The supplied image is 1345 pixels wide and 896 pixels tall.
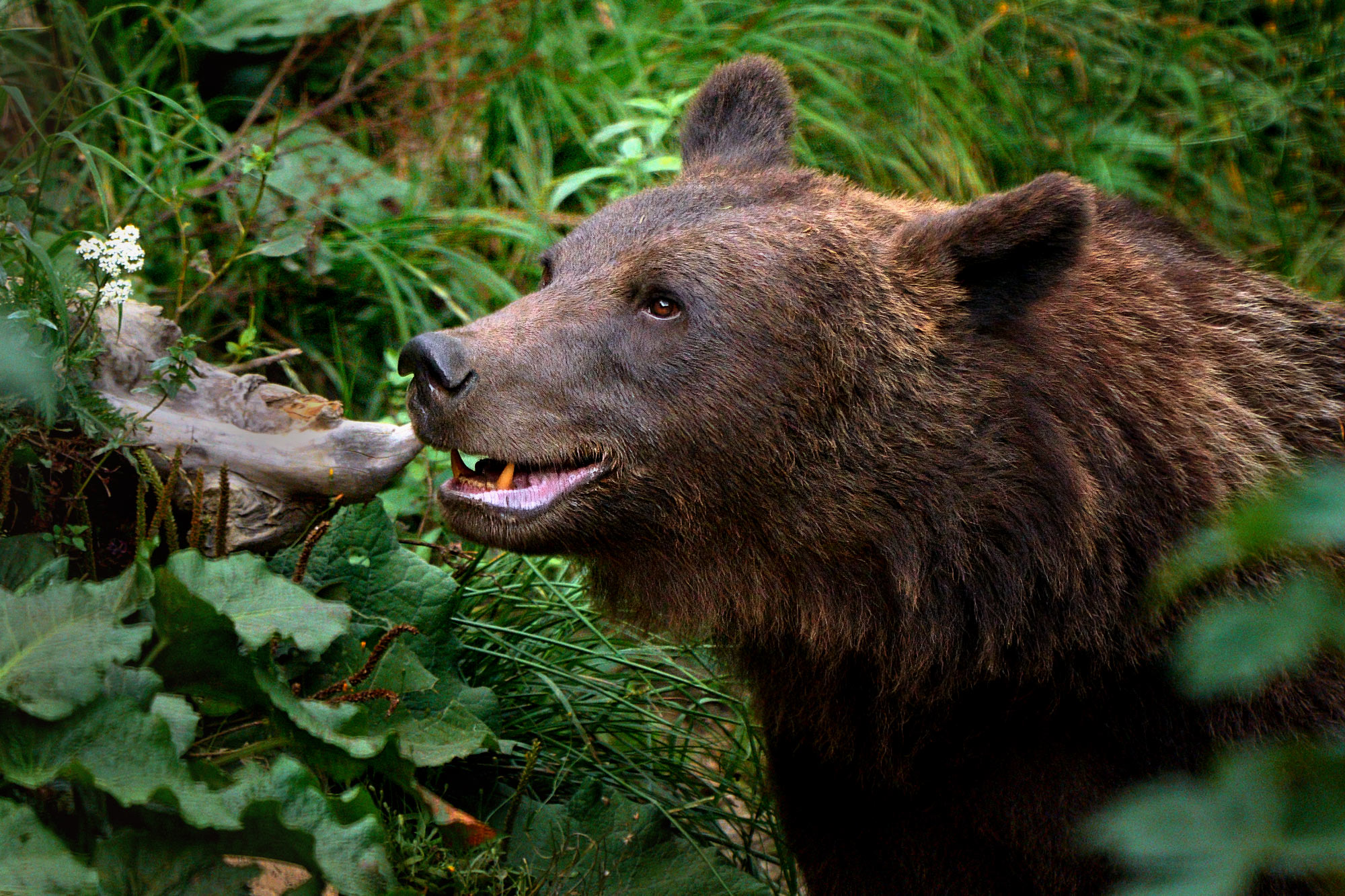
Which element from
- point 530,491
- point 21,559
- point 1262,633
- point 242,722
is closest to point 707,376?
point 530,491

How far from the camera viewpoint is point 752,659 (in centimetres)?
335

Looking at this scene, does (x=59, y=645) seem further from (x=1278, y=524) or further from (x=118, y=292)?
(x=1278, y=524)

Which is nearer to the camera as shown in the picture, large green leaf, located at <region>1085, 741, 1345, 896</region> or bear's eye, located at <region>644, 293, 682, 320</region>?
large green leaf, located at <region>1085, 741, 1345, 896</region>

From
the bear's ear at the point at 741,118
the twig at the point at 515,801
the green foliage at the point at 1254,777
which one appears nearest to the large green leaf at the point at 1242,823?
the green foliage at the point at 1254,777

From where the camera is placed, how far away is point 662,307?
10.3ft

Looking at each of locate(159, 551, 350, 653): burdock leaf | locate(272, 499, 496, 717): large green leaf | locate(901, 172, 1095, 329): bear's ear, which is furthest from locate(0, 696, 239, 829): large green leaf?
locate(901, 172, 1095, 329): bear's ear

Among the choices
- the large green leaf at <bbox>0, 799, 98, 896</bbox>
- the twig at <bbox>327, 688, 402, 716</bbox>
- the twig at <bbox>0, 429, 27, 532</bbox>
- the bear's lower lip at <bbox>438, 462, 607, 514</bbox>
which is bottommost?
the twig at <bbox>327, 688, 402, 716</bbox>

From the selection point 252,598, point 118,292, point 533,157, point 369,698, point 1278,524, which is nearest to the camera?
point 1278,524

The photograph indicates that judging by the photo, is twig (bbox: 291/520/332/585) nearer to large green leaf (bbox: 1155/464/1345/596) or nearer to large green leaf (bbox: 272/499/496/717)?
large green leaf (bbox: 272/499/496/717)

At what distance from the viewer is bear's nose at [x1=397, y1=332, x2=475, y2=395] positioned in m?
2.92

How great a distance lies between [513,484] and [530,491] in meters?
0.05

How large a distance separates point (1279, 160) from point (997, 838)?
5607 millimetres

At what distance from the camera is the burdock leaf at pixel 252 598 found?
261 cm

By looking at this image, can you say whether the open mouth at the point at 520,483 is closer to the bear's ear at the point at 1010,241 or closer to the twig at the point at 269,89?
the bear's ear at the point at 1010,241
